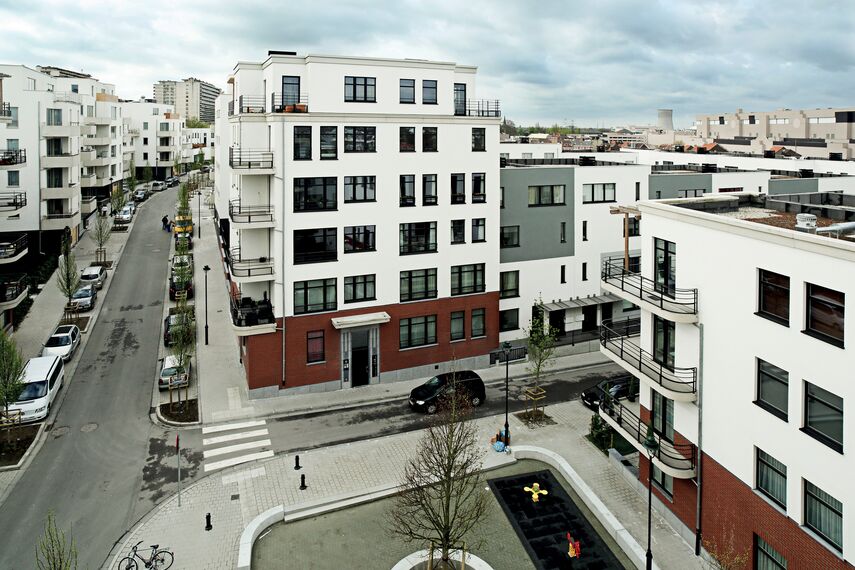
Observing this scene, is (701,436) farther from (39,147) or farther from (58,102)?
(58,102)

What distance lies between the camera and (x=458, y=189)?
112 feet

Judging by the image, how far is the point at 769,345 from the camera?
606 inches

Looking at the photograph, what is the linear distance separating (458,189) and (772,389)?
2147 cm

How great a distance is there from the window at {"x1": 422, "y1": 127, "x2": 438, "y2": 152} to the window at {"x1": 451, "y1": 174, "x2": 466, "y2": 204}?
1.93 metres

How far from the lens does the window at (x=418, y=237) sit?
33000 mm

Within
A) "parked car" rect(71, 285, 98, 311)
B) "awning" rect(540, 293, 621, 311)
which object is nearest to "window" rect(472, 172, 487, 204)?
"awning" rect(540, 293, 621, 311)

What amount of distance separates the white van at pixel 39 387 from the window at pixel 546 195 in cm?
2720

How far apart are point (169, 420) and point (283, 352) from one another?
19.7ft

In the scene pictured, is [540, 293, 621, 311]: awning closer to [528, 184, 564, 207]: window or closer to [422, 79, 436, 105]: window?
[528, 184, 564, 207]: window

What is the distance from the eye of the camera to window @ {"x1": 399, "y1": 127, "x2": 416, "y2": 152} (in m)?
32.3

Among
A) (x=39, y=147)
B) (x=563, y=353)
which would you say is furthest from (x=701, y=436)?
(x=39, y=147)

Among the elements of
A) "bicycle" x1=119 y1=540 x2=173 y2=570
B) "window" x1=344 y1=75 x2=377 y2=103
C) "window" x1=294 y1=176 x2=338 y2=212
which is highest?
"window" x1=344 y1=75 x2=377 y2=103

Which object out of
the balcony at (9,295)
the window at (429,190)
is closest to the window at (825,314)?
the window at (429,190)

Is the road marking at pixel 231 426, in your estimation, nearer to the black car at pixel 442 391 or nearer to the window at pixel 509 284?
the black car at pixel 442 391
